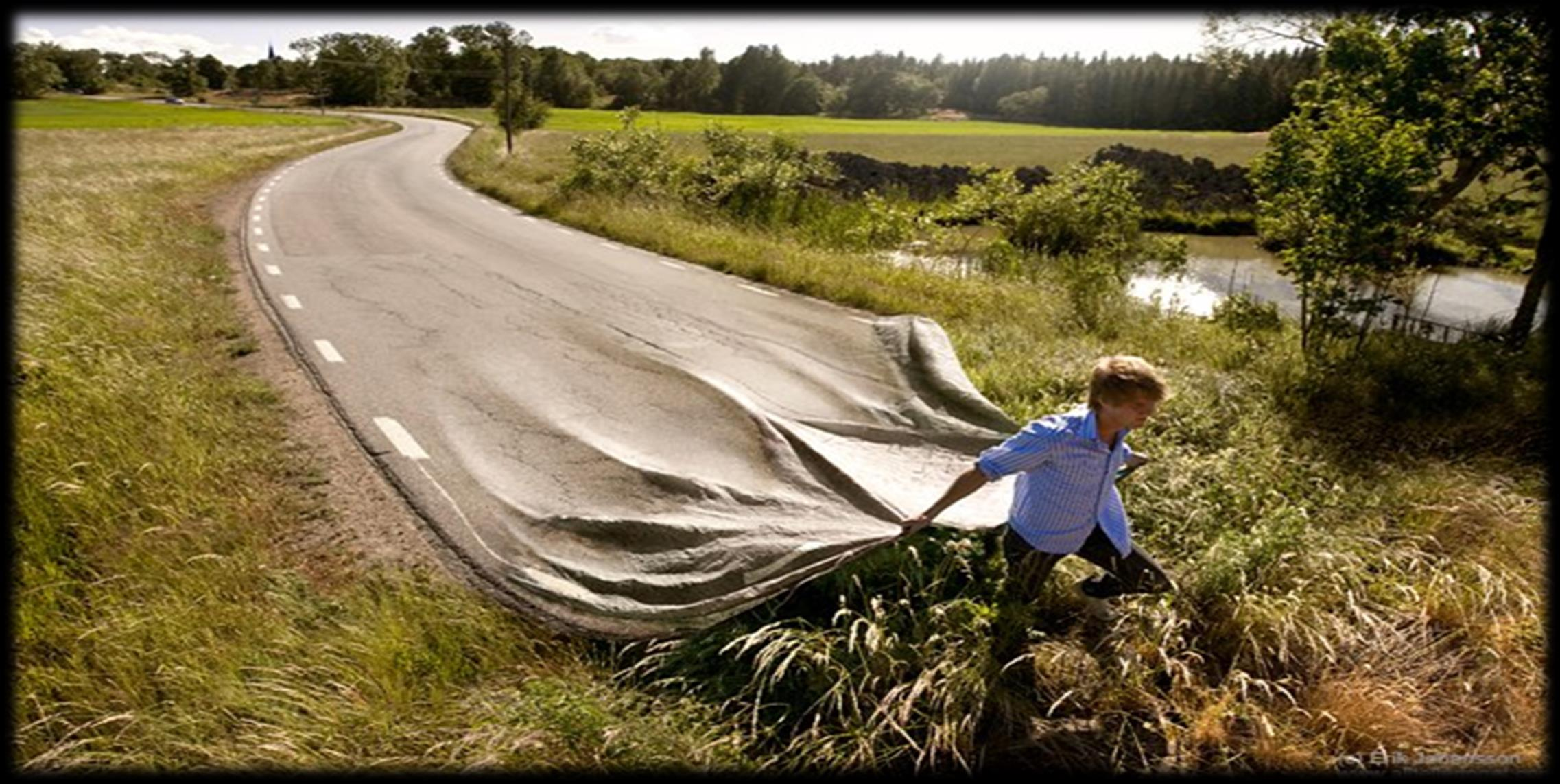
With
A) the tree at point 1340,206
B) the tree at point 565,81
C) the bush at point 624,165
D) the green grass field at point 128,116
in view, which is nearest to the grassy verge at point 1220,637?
the tree at point 1340,206

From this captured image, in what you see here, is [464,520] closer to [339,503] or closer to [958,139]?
[339,503]

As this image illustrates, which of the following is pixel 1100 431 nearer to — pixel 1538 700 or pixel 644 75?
pixel 1538 700

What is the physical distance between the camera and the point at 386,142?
43031mm

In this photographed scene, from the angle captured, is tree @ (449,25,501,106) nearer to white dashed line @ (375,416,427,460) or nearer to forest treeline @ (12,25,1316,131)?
forest treeline @ (12,25,1316,131)

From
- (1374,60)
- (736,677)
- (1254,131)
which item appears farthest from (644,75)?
(736,677)

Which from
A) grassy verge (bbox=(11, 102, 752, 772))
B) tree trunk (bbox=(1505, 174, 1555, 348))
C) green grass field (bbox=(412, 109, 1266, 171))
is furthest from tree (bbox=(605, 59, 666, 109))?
grassy verge (bbox=(11, 102, 752, 772))

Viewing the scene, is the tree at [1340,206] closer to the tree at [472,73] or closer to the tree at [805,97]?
the tree at [472,73]

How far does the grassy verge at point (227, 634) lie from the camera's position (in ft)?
10.2

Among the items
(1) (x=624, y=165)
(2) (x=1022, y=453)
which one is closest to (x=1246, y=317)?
(2) (x=1022, y=453)

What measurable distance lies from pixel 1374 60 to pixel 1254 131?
167ft

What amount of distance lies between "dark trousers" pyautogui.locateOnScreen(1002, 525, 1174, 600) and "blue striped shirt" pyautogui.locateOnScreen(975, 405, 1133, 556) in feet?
0.20

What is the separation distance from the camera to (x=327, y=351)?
317 inches

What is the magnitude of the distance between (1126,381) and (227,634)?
4203 millimetres

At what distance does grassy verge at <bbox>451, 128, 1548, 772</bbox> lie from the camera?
3275 millimetres
